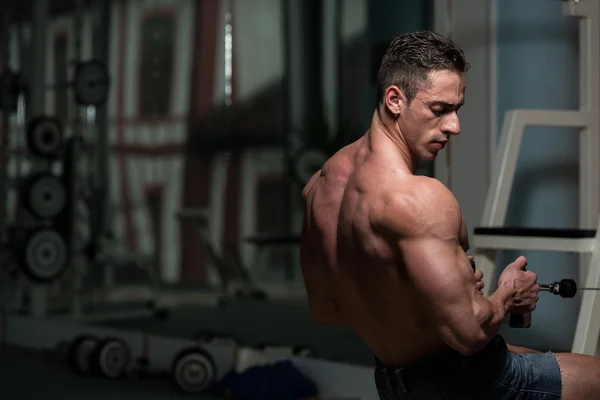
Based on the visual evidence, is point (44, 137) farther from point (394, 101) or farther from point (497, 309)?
point (497, 309)

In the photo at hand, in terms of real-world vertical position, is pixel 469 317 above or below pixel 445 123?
below

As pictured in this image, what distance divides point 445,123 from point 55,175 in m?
4.13

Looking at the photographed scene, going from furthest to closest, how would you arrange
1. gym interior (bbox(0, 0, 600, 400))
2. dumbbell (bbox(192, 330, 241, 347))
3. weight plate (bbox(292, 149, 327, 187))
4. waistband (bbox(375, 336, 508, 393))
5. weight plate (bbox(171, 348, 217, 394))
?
dumbbell (bbox(192, 330, 241, 347)) → weight plate (bbox(171, 348, 217, 394)) → weight plate (bbox(292, 149, 327, 187)) → gym interior (bbox(0, 0, 600, 400)) → waistband (bbox(375, 336, 508, 393))

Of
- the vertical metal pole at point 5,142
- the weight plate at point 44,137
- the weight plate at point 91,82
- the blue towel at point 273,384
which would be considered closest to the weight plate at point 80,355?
the blue towel at point 273,384

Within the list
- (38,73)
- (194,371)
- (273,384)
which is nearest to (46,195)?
(38,73)

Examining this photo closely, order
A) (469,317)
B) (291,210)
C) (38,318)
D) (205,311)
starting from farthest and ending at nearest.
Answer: (38,318), (205,311), (291,210), (469,317)

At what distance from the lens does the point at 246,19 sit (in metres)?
4.54

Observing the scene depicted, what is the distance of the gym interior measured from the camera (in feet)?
11.2

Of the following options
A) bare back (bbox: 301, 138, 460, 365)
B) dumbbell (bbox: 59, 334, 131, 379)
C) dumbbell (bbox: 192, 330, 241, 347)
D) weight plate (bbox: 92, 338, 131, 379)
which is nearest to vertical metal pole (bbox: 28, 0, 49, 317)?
dumbbell (bbox: 59, 334, 131, 379)

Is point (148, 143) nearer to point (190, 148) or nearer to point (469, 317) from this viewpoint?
point (190, 148)

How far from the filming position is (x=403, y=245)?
70.8 inches

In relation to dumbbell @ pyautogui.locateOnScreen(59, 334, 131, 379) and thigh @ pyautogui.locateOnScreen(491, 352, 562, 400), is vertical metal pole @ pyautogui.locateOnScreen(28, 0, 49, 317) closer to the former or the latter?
dumbbell @ pyautogui.locateOnScreen(59, 334, 131, 379)

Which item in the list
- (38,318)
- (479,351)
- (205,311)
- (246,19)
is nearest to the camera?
(479,351)

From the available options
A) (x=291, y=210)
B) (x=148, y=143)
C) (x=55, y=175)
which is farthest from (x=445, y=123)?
(x=55, y=175)
